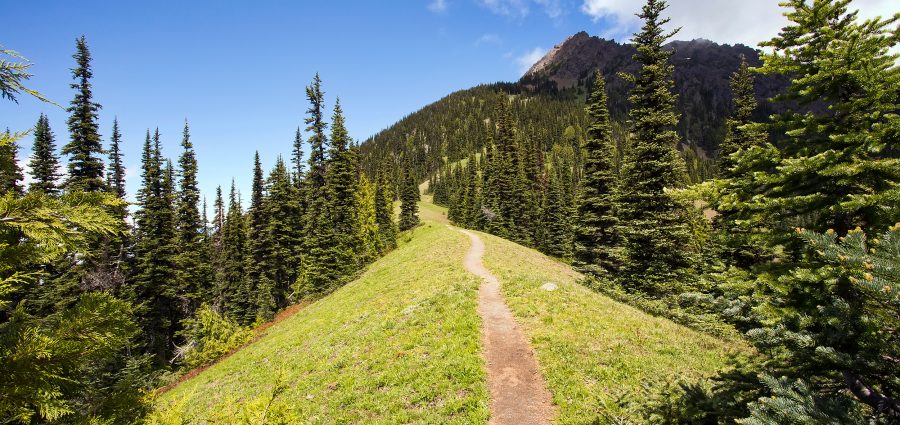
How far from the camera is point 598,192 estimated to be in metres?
33.2

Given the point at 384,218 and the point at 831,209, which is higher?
the point at 384,218

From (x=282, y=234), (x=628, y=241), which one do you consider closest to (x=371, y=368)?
(x=628, y=241)

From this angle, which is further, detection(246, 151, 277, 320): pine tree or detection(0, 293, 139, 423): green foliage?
detection(246, 151, 277, 320): pine tree

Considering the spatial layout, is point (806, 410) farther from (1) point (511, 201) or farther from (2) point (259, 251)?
(1) point (511, 201)

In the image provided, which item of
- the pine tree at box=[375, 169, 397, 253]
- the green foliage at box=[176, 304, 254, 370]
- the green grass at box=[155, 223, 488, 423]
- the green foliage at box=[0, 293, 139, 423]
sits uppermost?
the pine tree at box=[375, 169, 397, 253]

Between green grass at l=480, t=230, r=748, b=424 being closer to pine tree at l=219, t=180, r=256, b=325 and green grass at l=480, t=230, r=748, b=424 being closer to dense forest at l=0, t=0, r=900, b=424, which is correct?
dense forest at l=0, t=0, r=900, b=424

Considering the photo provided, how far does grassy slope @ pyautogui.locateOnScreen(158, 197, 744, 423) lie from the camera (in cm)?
1105

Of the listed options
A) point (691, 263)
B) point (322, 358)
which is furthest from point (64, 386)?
point (691, 263)

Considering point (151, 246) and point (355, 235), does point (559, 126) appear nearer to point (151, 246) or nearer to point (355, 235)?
point (355, 235)

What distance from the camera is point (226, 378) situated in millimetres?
20297

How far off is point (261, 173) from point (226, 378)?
38143 mm

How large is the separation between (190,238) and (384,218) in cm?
2681

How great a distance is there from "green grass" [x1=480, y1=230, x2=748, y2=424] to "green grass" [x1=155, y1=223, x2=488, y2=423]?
238 cm

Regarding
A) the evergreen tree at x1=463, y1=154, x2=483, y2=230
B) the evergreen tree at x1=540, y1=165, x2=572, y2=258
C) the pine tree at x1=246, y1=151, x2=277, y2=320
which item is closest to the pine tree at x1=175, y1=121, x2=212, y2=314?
the pine tree at x1=246, y1=151, x2=277, y2=320
